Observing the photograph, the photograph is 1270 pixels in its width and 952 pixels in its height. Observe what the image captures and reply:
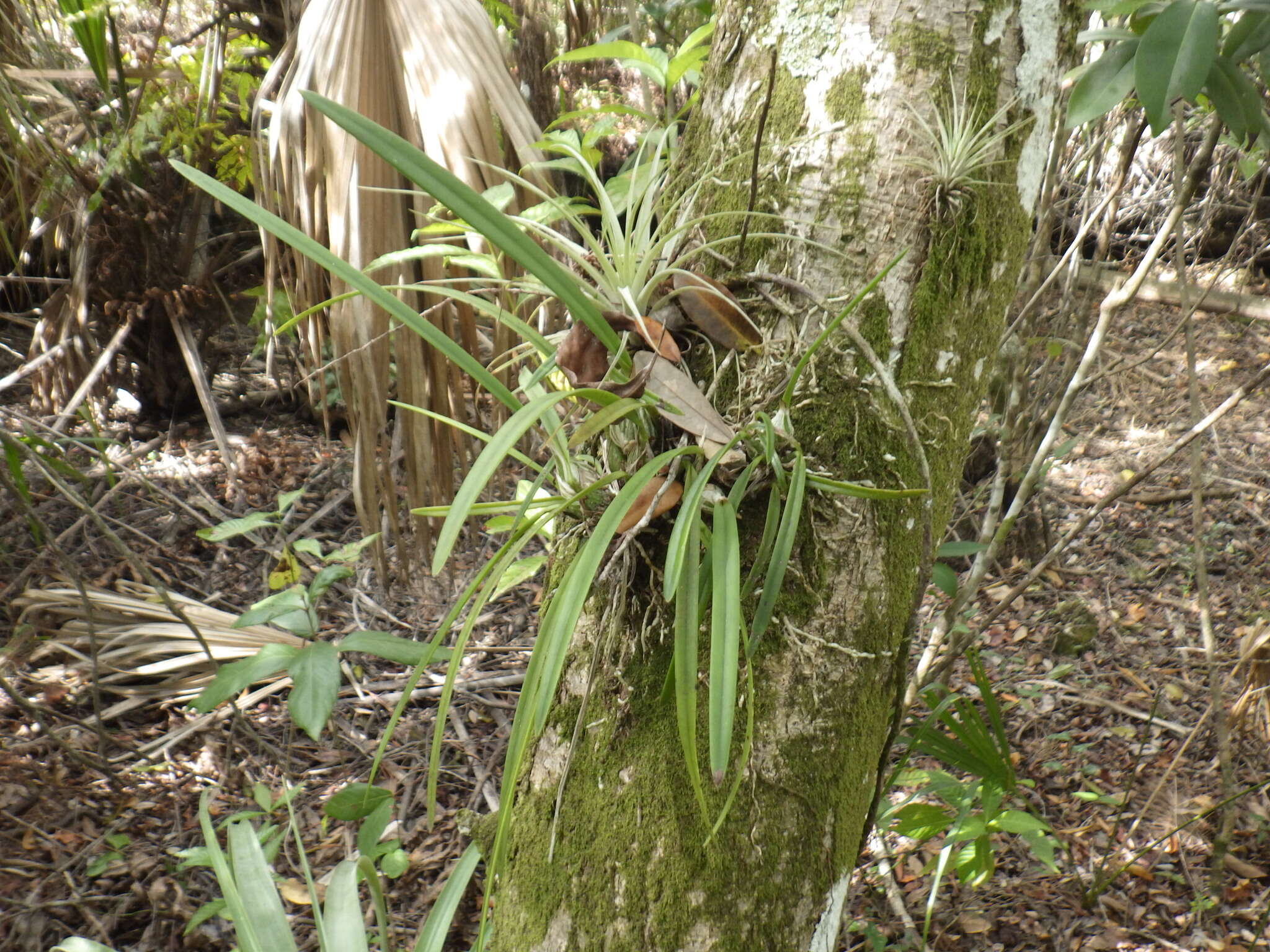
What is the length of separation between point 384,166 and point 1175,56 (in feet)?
4.00

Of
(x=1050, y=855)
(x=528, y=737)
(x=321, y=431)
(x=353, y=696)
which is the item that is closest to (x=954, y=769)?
(x=1050, y=855)

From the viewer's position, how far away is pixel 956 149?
81 centimetres

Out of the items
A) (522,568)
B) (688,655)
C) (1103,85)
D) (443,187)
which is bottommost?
(522,568)

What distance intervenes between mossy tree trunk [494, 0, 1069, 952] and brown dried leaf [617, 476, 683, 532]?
0.09 m

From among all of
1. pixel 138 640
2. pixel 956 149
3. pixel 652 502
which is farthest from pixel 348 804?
pixel 956 149

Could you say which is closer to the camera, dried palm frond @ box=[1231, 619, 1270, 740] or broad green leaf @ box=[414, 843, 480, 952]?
broad green leaf @ box=[414, 843, 480, 952]

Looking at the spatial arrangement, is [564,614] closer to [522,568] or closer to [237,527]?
[522,568]

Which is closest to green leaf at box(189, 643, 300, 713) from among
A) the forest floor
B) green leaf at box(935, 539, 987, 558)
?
the forest floor

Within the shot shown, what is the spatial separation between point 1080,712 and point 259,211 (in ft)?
8.62

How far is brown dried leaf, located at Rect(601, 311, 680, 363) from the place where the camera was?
0.78 m

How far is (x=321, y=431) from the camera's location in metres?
3.26

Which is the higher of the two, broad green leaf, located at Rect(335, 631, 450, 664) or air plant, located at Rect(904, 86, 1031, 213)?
air plant, located at Rect(904, 86, 1031, 213)

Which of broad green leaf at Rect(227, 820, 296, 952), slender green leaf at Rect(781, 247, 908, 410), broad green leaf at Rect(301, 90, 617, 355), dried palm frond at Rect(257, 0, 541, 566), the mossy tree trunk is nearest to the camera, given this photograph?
broad green leaf at Rect(301, 90, 617, 355)

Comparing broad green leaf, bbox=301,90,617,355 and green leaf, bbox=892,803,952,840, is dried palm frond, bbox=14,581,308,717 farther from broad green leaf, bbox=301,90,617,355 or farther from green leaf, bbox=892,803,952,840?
broad green leaf, bbox=301,90,617,355
